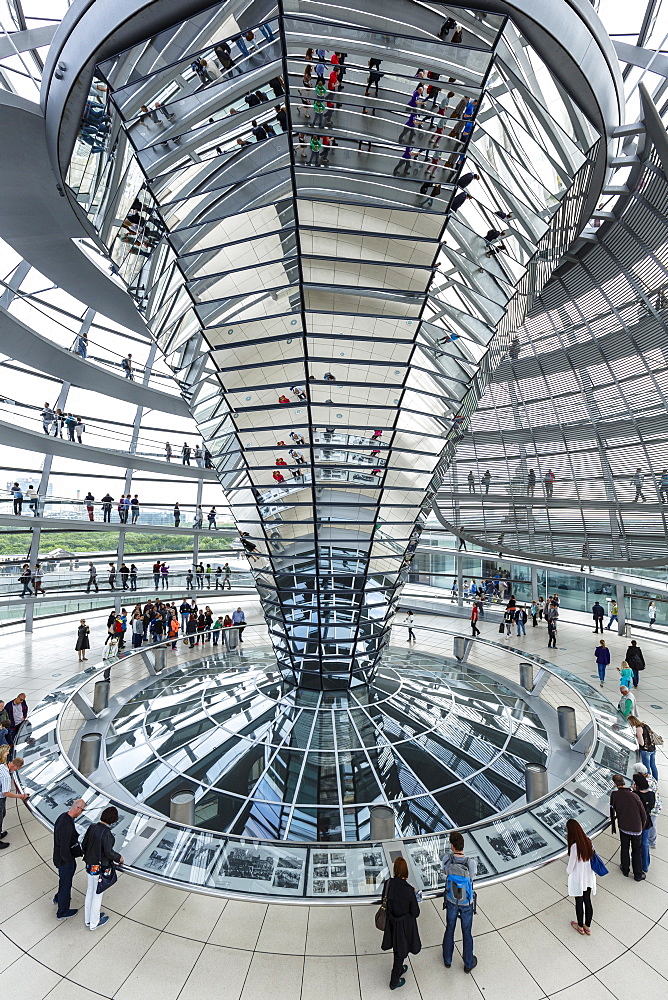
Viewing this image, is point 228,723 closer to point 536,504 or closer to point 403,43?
point 403,43

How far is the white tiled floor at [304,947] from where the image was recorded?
230 inches

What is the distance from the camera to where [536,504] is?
907 inches

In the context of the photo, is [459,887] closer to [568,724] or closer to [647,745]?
[647,745]

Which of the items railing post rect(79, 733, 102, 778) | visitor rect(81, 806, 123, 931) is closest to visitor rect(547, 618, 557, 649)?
railing post rect(79, 733, 102, 778)

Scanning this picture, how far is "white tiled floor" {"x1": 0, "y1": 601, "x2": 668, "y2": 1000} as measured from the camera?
5852 millimetres

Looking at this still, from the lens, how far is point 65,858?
6844 millimetres

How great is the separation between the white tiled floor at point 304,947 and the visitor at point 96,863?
0.17m

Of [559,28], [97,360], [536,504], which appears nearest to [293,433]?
[559,28]

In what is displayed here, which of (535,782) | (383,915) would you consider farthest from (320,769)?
(383,915)

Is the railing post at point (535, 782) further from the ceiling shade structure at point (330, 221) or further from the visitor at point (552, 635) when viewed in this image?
the visitor at point (552, 635)

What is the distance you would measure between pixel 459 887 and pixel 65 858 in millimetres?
4963

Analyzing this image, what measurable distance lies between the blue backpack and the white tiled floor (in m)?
0.78

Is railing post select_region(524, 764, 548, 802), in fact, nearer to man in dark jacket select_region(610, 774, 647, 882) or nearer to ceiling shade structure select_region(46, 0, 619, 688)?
man in dark jacket select_region(610, 774, 647, 882)

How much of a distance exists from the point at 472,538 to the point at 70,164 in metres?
20.3
